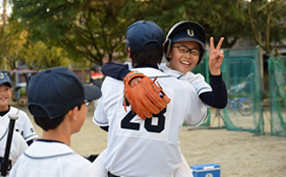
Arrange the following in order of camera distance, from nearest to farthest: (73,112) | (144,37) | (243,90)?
(73,112) → (144,37) → (243,90)

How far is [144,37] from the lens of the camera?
8.41 ft

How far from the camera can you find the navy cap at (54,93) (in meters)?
1.72

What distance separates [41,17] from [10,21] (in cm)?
502

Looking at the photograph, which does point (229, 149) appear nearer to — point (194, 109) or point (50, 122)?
point (194, 109)

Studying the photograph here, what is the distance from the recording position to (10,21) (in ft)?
73.6

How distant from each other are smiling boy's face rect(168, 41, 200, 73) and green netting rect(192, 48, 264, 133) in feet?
28.6

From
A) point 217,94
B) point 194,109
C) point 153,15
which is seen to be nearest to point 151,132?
point 194,109

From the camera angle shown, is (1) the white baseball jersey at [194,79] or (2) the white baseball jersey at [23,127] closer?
(1) the white baseball jersey at [194,79]

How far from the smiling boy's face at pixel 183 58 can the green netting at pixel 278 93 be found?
26.2ft

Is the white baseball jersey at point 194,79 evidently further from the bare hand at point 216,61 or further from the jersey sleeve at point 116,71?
the jersey sleeve at point 116,71

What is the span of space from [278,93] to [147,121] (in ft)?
28.8

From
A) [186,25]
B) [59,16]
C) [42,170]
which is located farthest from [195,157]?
[59,16]

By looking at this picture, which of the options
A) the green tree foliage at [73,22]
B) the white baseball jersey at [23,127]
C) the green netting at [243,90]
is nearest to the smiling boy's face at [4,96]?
the white baseball jersey at [23,127]

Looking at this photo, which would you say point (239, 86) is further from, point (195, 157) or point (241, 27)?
point (241, 27)
